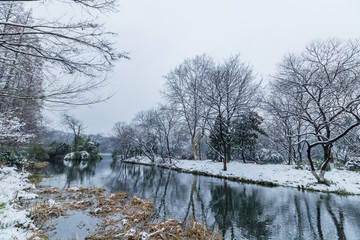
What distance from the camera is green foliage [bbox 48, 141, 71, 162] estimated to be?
30.3m

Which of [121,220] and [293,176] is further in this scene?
[293,176]

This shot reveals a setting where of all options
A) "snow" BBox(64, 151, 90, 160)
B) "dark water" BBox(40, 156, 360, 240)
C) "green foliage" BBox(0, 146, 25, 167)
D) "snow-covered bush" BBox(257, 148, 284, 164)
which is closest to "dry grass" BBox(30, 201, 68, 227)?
"dark water" BBox(40, 156, 360, 240)

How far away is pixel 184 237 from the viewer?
4.13 meters

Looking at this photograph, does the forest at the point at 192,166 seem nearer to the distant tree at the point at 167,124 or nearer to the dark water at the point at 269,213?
the dark water at the point at 269,213

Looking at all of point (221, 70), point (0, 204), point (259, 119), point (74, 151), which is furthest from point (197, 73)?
point (74, 151)

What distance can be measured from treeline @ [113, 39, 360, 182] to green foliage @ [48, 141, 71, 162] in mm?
13787

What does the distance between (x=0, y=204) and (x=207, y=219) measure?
573 cm

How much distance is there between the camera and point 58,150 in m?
31.0

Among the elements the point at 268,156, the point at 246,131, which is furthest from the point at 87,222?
the point at 268,156

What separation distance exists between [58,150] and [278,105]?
3373 centimetres

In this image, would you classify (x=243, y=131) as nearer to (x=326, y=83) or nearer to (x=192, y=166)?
(x=192, y=166)

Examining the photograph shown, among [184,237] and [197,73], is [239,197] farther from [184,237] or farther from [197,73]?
[197,73]

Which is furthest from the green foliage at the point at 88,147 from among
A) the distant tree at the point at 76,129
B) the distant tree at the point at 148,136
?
the distant tree at the point at 148,136

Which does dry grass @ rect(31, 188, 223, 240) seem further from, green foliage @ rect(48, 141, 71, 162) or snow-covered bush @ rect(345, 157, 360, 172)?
green foliage @ rect(48, 141, 71, 162)
